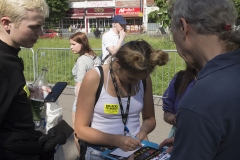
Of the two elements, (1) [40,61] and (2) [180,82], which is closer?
(2) [180,82]

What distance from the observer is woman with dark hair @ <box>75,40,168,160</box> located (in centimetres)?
213

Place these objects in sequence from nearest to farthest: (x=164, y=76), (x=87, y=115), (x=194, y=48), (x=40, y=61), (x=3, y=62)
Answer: (x=194, y=48)
(x=3, y=62)
(x=87, y=115)
(x=164, y=76)
(x=40, y=61)

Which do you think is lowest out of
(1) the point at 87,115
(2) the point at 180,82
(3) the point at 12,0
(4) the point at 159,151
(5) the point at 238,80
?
(4) the point at 159,151

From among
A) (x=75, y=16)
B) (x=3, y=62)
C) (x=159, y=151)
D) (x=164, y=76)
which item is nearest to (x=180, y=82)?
(x=159, y=151)

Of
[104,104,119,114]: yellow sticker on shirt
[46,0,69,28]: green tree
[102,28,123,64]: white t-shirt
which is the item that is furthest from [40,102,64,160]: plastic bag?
[46,0,69,28]: green tree

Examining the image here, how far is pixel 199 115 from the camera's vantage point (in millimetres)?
1035

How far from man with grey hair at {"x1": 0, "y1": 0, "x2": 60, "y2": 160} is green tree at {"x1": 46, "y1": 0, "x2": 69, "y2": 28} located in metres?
53.3

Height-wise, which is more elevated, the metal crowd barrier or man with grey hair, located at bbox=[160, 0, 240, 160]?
man with grey hair, located at bbox=[160, 0, 240, 160]

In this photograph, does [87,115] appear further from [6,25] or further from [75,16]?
[75,16]

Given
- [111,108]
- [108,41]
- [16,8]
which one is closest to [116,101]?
[111,108]

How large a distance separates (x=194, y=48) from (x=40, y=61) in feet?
24.2

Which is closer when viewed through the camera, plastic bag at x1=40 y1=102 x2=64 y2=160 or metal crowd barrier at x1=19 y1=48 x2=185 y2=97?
plastic bag at x1=40 y1=102 x2=64 y2=160

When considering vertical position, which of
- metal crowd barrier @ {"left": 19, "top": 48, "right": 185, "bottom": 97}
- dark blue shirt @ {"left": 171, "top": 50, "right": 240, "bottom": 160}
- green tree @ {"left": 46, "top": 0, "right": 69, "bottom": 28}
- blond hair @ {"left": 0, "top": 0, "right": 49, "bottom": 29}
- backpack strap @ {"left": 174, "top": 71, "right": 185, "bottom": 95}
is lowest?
metal crowd barrier @ {"left": 19, "top": 48, "right": 185, "bottom": 97}

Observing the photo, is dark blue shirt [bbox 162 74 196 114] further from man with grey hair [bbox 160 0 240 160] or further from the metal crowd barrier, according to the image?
the metal crowd barrier
